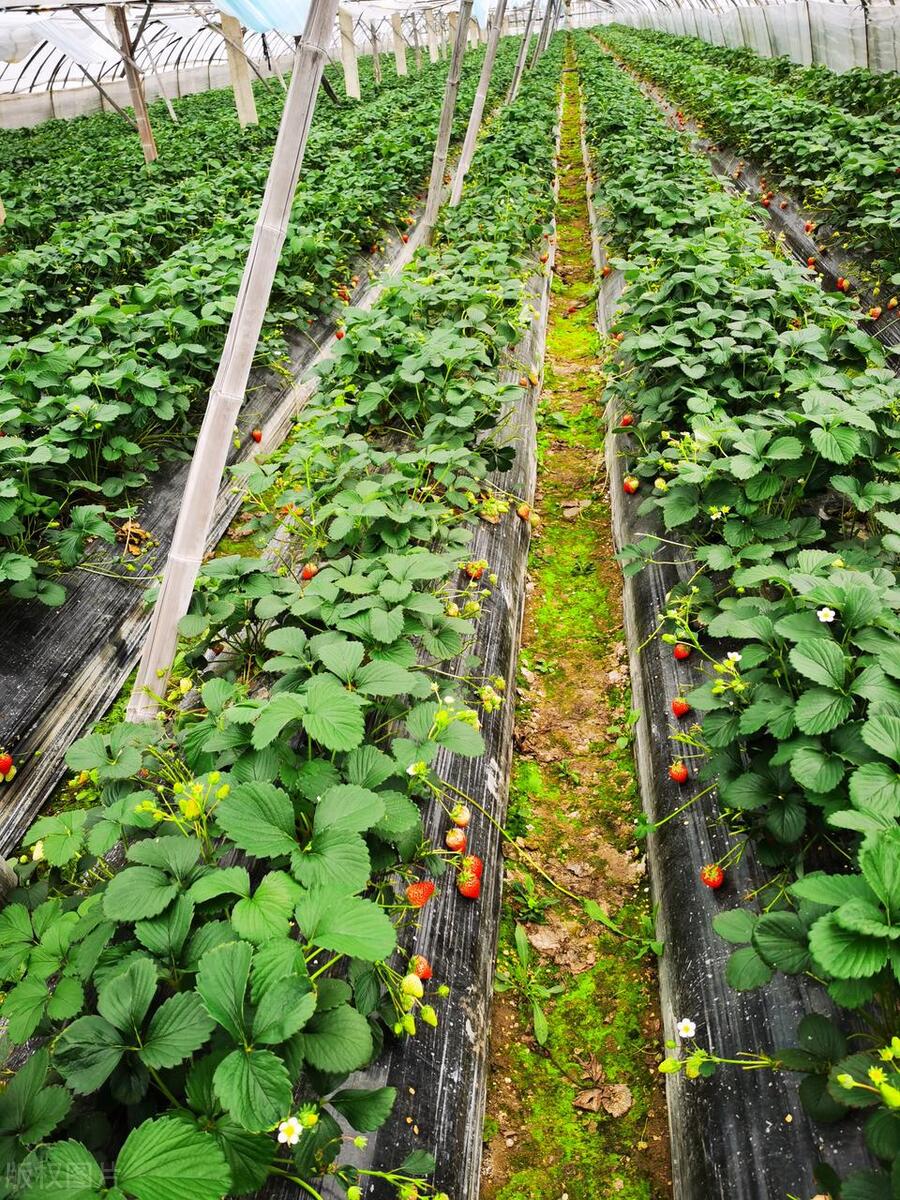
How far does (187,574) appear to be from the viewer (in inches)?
86.7

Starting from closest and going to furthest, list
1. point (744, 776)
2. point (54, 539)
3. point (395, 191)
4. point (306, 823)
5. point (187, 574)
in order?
point (306, 823) → point (744, 776) → point (187, 574) → point (54, 539) → point (395, 191)

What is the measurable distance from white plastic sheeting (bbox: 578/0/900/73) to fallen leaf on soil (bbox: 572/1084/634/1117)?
12.7 metres

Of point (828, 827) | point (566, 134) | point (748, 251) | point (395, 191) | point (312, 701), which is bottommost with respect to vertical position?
point (828, 827)

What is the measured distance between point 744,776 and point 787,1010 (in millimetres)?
517

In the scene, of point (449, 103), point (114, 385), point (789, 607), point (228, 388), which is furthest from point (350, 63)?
point (789, 607)

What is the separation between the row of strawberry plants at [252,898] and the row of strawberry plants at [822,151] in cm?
430

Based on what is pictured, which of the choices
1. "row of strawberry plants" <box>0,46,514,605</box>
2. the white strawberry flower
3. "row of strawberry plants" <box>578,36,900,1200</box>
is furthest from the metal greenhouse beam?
the white strawberry flower

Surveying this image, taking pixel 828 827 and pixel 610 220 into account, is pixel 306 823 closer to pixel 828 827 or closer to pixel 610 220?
pixel 828 827

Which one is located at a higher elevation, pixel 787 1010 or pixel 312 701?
pixel 312 701

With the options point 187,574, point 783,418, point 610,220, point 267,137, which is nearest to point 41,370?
point 187,574

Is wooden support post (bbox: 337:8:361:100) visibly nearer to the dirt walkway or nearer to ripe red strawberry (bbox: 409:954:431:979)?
the dirt walkway

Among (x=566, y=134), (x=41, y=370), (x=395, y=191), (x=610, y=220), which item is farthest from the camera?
(x=566, y=134)

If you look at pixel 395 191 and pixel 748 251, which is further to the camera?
pixel 395 191

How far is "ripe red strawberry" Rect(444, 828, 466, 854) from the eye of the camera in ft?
6.49
